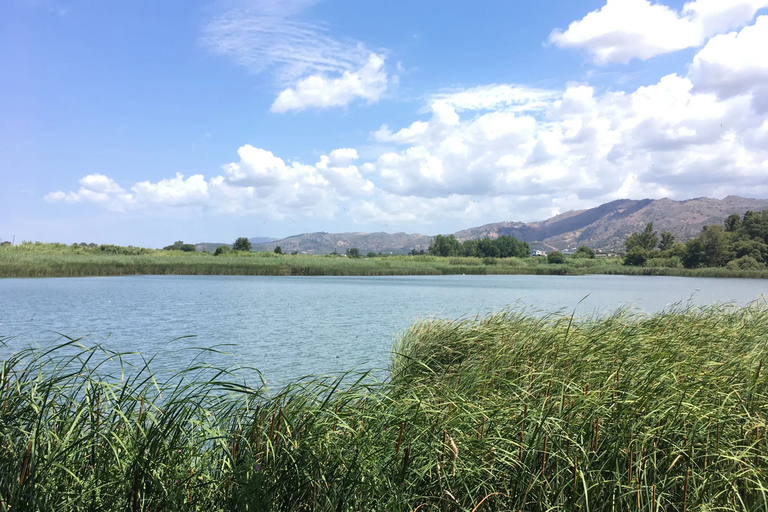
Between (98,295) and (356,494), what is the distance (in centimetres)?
3312

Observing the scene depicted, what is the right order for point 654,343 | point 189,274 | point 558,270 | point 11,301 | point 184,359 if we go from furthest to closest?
point 558,270, point 189,274, point 11,301, point 184,359, point 654,343

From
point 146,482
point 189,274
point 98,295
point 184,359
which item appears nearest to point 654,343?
point 146,482

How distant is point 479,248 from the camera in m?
131

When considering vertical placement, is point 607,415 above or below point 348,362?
above

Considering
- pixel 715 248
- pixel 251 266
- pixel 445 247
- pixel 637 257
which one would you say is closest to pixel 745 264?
pixel 715 248

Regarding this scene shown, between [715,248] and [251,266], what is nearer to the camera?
[251,266]

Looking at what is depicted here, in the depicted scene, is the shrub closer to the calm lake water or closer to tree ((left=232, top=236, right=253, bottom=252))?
the calm lake water

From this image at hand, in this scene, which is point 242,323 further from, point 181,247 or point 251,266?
point 181,247

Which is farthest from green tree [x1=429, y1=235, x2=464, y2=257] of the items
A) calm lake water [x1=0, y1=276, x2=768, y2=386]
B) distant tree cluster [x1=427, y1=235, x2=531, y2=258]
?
calm lake water [x1=0, y1=276, x2=768, y2=386]

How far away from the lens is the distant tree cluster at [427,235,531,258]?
12169 cm

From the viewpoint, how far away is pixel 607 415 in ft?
12.0

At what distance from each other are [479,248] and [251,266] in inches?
3143

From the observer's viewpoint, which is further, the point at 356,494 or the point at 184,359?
the point at 184,359

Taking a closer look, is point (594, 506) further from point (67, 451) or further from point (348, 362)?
point (348, 362)
